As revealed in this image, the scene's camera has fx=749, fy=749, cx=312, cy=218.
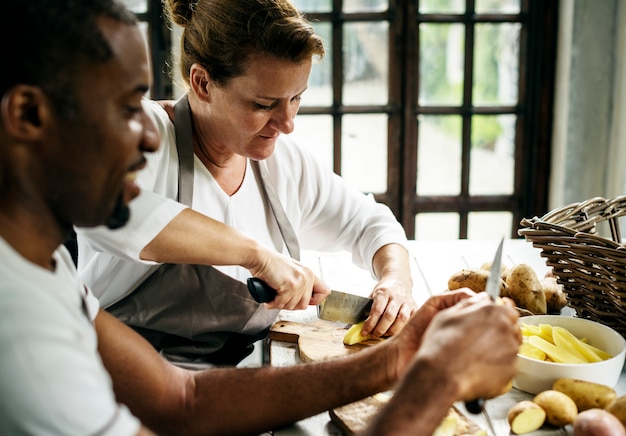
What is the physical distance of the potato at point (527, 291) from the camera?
1.77 m

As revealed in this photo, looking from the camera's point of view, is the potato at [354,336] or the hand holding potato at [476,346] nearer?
the hand holding potato at [476,346]

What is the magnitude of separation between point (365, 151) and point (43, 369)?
122 inches

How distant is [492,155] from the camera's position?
3.87 m

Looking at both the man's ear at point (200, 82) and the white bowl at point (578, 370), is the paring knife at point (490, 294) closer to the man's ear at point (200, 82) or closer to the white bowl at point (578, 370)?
the white bowl at point (578, 370)

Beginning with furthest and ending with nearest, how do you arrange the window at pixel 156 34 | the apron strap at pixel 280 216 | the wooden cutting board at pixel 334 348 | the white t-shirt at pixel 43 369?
the window at pixel 156 34 < the apron strap at pixel 280 216 < the wooden cutting board at pixel 334 348 < the white t-shirt at pixel 43 369

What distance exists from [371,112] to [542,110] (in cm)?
85

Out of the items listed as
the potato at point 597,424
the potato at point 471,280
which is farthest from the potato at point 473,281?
the potato at point 597,424

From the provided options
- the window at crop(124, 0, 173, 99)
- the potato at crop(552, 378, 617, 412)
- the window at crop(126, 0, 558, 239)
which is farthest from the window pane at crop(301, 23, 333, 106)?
the potato at crop(552, 378, 617, 412)

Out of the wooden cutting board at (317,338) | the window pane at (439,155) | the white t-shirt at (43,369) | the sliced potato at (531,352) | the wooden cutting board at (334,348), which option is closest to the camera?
the white t-shirt at (43,369)

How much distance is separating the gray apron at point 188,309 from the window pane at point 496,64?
2231 mm

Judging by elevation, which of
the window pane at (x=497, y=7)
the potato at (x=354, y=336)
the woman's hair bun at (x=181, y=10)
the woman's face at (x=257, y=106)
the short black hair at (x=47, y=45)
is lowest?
the potato at (x=354, y=336)

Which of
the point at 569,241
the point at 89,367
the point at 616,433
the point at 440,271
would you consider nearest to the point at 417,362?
the point at 616,433

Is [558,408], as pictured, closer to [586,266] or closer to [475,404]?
[475,404]

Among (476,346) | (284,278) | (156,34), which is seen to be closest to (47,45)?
(476,346)
